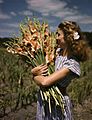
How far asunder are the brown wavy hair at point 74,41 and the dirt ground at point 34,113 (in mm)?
2875

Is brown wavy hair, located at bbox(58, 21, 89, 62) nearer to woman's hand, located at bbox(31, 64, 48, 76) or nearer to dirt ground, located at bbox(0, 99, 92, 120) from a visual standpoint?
woman's hand, located at bbox(31, 64, 48, 76)

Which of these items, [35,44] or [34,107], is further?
[34,107]

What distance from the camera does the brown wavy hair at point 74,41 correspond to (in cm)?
261

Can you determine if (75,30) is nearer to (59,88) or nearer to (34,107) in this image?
(59,88)

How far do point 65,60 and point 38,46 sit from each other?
0.95ft

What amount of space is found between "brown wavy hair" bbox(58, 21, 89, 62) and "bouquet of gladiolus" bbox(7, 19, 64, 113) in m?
0.21

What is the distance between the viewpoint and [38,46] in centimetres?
285

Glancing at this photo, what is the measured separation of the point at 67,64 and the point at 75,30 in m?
0.25

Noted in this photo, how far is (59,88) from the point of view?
8.98 feet

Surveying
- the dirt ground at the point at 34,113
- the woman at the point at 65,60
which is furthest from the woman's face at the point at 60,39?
the dirt ground at the point at 34,113

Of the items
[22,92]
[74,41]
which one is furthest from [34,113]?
[74,41]

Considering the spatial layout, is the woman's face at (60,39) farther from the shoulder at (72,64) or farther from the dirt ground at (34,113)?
the dirt ground at (34,113)

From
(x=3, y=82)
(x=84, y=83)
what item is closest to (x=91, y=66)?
(x=84, y=83)

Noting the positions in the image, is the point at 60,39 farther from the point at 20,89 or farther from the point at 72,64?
the point at 20,89
